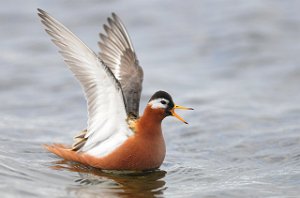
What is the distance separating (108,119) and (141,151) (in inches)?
22.9

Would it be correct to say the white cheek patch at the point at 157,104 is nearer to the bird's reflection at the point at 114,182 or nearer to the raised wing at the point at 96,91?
the raised wing at the point at 96,91

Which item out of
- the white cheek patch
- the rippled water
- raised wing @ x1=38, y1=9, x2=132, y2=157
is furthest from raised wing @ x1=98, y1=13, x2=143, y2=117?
the rippled water

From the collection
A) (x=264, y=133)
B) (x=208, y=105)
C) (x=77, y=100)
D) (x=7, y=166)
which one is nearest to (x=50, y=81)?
(x=77, y=100)

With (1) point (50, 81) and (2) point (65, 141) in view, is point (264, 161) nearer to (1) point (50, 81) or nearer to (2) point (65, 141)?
(2) point (65, 141)

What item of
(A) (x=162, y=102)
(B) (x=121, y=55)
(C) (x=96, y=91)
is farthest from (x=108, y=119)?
(B) (x=121, y=55)

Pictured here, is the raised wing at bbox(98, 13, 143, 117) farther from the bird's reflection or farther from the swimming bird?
the bird's reflection

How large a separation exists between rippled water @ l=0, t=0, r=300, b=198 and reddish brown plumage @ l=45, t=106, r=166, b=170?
0.14 m

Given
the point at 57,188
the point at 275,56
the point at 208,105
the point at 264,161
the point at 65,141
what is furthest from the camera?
the point at 275,56

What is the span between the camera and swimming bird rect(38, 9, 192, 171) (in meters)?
8.75

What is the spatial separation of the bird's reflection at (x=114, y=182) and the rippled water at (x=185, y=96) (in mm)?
14

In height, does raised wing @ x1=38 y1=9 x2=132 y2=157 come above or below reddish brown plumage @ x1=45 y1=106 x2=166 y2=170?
above

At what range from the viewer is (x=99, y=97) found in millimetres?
8961

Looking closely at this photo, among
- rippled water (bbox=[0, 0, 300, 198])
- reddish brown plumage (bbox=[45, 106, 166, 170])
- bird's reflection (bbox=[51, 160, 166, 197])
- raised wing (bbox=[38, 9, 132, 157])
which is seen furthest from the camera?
reddish brown plumage (bbox=[45, 106, 166, 170])

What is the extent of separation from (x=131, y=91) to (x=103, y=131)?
0.99 m
